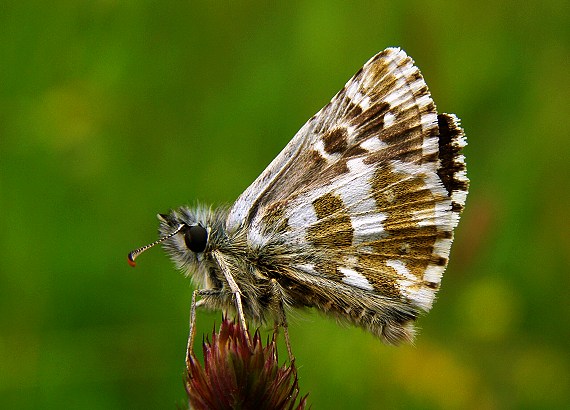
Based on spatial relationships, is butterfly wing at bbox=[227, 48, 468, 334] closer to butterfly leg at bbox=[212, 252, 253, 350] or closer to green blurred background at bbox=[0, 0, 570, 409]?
butterfly leg at bbox=[212, 252, 253, 350]

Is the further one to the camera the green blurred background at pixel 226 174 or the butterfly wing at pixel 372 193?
the green blurred background at pixel 226 174

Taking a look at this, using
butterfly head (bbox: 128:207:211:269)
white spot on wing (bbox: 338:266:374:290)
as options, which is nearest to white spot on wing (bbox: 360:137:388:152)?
white spot on wing (bbox: 338:266:374:290)

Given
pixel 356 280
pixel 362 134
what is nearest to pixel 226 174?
pixel 362 134

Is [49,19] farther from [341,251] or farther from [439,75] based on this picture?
[341,251]

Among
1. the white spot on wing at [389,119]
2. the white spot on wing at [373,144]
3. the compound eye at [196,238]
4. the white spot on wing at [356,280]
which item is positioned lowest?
the white spot on wing at [356,280]

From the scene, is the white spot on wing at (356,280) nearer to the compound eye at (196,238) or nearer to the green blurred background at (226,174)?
the compound eye at (196,238)

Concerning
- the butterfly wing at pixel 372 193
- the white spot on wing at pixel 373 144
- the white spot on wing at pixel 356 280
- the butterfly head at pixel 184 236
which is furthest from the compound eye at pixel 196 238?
the white spot on wing at pixel 373 144

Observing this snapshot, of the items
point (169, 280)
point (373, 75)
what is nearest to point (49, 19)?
point (169, 280)

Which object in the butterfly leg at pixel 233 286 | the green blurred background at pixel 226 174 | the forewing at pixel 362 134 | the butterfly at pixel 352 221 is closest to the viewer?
the butterfly leg at pixel 233 286
